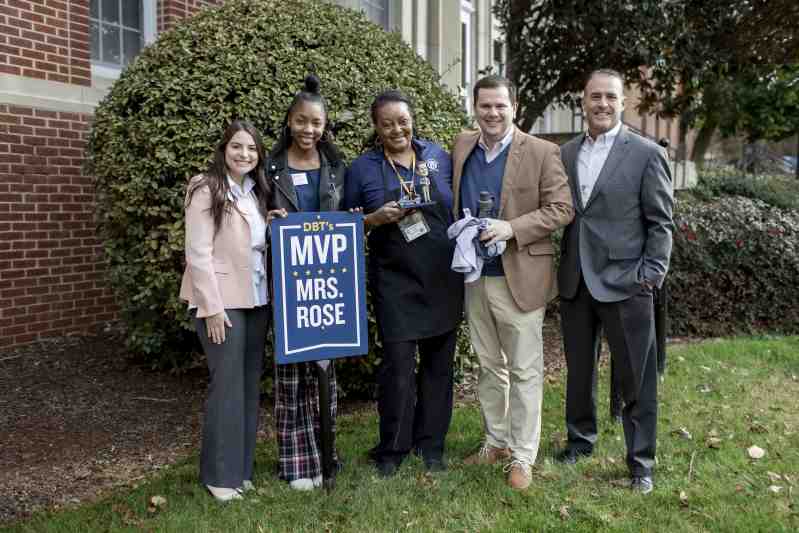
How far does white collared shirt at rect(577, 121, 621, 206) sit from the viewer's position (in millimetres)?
4219

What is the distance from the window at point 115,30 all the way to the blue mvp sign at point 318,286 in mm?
5145

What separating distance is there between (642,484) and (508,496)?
0.74 meters

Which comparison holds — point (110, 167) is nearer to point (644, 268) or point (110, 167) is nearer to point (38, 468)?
point (38, 468)

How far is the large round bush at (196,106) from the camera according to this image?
520cm

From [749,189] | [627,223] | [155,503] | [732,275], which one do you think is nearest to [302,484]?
[155,503]

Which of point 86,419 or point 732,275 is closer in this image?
point 86,419

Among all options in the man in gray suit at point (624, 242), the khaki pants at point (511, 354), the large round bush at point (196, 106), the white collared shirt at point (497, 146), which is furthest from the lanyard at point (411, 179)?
the large round bush at point (196, 106)

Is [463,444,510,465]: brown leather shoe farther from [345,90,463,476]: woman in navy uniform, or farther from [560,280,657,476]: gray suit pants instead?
[560,280,657,476]: gray suit pants

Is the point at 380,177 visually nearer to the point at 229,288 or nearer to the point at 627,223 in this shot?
the point at 229,288

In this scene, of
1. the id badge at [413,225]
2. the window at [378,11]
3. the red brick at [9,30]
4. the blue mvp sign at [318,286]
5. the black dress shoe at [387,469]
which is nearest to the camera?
the blue mvp sign at [318,286]

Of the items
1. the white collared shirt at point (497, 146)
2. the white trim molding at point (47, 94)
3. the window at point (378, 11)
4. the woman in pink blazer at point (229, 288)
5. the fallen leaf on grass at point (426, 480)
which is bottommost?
the fallen leaf on grass at point (426, 480)

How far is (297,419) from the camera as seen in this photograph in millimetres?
4277

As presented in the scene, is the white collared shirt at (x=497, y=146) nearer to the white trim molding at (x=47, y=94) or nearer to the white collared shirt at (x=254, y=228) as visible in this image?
the white collared shirt at (x=254, y=228)

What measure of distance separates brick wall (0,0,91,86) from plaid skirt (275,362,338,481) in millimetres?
4391
